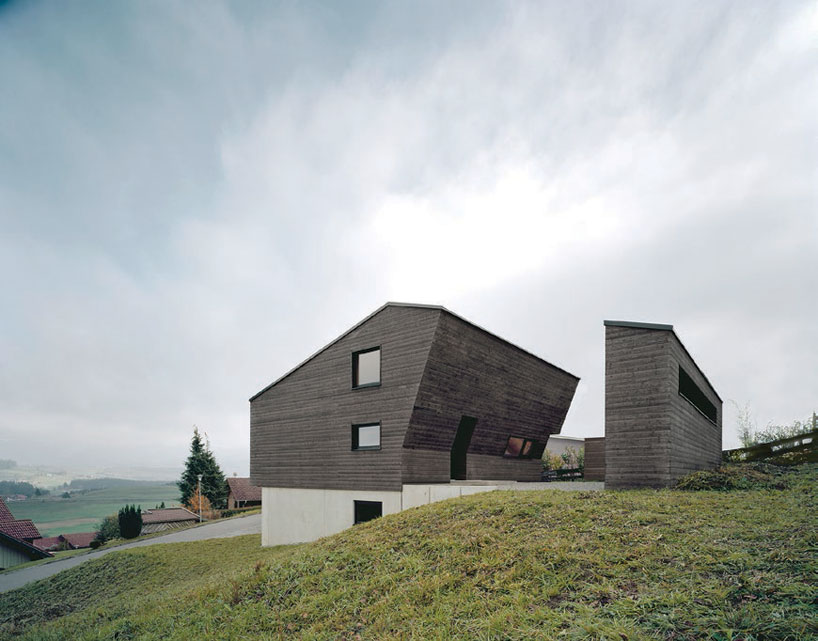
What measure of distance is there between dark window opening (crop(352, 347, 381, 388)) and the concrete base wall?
153 inches

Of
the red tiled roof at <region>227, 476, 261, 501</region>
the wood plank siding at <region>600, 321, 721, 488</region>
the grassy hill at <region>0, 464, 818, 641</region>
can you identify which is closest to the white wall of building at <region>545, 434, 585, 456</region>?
the wood plank siding at <region>600, 321, 721, 488</region>

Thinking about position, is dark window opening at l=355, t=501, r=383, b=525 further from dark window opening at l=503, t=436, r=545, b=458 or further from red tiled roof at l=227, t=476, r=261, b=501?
red tiled roof at l=227, t=476, r=261, b=501

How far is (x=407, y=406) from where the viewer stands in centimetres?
1594

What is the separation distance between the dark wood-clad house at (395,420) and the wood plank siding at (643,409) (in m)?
5.00

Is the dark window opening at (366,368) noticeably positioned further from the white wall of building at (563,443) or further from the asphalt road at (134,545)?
the white wall of building at (563,443)

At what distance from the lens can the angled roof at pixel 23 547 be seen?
1283 inches

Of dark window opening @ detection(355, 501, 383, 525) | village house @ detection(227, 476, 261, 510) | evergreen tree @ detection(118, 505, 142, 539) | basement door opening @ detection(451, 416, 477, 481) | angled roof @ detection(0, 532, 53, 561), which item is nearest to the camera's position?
dark window opening @ detection(355, 501, 383, 525)

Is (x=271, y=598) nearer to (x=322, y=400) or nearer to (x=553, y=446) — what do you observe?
(x=322, y=400)

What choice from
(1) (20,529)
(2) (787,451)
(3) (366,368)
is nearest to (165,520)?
(1) (20,529)

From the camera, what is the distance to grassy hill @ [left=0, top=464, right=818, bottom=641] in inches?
183

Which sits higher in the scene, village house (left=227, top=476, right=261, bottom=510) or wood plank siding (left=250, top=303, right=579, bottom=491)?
wood plank siding (left=250, top=303, right=579, bottom=491)

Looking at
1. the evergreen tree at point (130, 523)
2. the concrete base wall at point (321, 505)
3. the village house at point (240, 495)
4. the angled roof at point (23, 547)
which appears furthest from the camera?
the village house at point (240, 495)

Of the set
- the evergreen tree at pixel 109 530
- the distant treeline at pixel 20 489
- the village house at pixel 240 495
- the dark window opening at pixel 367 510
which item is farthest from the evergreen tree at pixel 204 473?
the distant treeline at pixel 20 489

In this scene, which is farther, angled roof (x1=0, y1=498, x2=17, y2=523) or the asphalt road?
angled roof (x1=0, y1=498, x2=17, y2=523)
